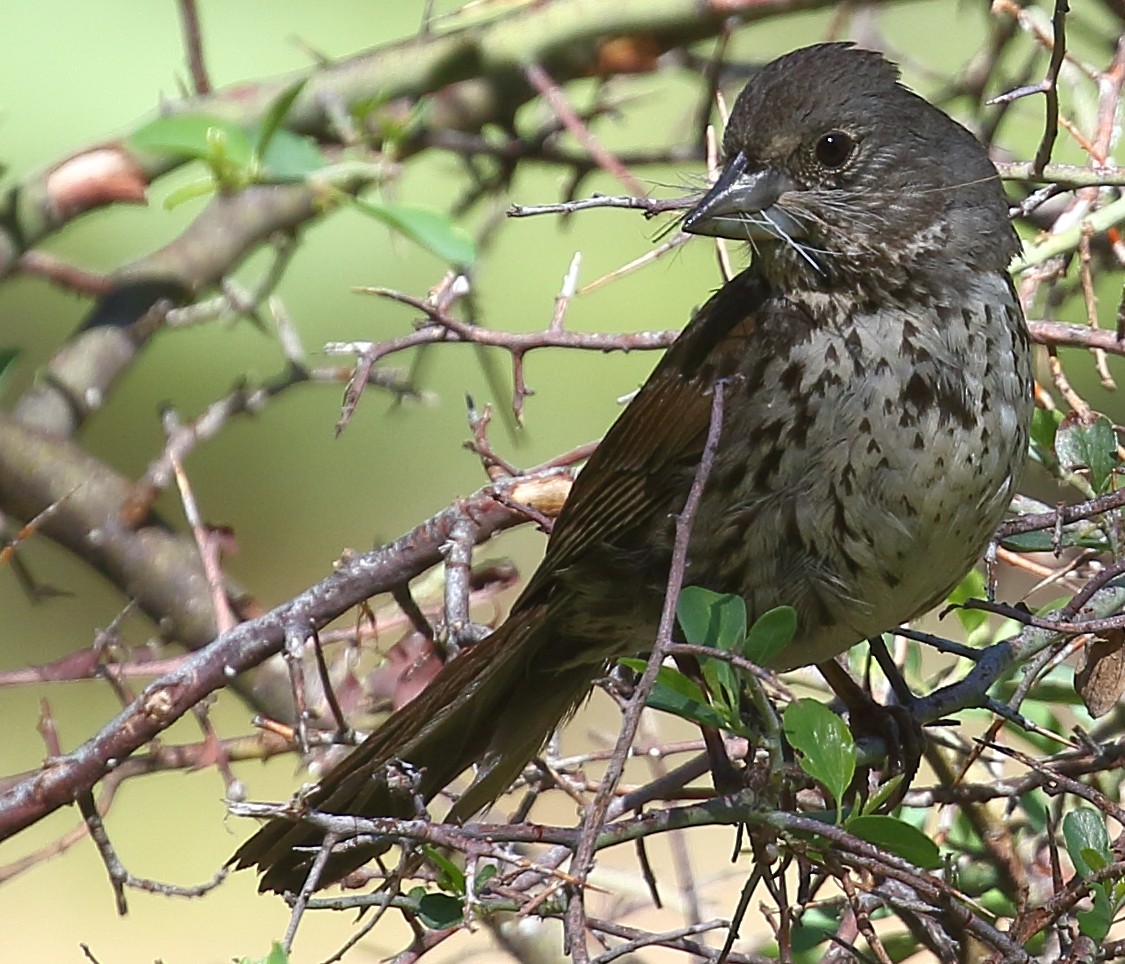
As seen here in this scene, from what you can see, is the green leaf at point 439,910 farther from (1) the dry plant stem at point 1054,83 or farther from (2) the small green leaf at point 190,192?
(2) the small green leaf at point 190,192

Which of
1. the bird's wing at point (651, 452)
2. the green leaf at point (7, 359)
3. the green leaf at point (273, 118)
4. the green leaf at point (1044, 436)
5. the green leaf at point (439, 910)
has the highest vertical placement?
the green leaf at point (273, 118)

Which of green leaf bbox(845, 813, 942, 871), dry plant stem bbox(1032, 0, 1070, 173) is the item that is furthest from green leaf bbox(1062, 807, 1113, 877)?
dry plant stem bbox(1032, 0, 1070, 173)

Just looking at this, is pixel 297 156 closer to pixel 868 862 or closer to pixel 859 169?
pixel 859 169

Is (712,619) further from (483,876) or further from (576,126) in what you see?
(576,126)

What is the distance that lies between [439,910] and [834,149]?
125 cm

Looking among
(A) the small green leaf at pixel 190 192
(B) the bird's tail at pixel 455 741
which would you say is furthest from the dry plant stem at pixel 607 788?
(A) the small green leaf at pixel 190 192

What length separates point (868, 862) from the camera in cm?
166

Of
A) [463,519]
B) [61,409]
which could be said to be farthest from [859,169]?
[61,409]

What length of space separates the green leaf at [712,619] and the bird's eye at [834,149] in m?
0.84

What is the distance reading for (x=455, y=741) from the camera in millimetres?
2654

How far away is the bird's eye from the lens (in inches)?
99.6

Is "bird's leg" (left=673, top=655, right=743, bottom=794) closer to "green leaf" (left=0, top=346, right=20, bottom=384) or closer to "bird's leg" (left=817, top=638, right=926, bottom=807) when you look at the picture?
"bird's leg" (left=817, top=638, right=926, bottom=807)

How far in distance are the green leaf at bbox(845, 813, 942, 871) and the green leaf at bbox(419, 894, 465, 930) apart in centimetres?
43

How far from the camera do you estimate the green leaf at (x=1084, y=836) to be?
71.7 inches
